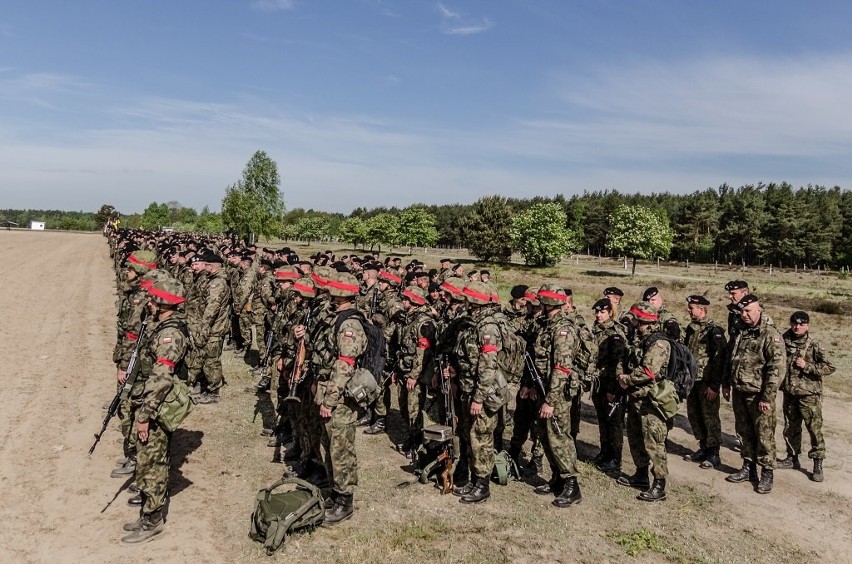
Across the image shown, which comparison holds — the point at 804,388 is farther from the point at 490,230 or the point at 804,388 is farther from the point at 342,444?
the point at 490,230

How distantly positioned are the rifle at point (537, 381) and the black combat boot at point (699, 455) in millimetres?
3246

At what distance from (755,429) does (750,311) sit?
1669 millimetres

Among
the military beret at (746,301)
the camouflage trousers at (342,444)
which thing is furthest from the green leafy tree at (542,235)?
the camouflage trousers at (342,444)

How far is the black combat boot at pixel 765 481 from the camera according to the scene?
743 centimetres

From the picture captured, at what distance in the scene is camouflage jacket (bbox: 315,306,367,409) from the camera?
5.77 m

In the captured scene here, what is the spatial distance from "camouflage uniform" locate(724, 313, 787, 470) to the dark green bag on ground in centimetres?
602

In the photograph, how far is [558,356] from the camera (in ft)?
22.0

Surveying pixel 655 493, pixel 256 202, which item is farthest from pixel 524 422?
pixel 256 202

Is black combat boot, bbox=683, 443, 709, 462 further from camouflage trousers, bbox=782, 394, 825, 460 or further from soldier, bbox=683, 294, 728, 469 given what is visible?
camouflage trousers, bbox=782, 394, 825, 460

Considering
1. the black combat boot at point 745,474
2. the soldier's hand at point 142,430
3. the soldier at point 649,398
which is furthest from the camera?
the black combat boot at point 745,474

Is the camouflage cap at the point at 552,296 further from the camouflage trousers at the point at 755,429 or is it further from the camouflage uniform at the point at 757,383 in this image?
the camouflage trousers at the point at 755,429

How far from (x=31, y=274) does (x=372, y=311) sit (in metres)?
27.8

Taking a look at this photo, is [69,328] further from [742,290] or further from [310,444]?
[742,290]

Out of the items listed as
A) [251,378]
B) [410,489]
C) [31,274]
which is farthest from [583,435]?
[31,274]
